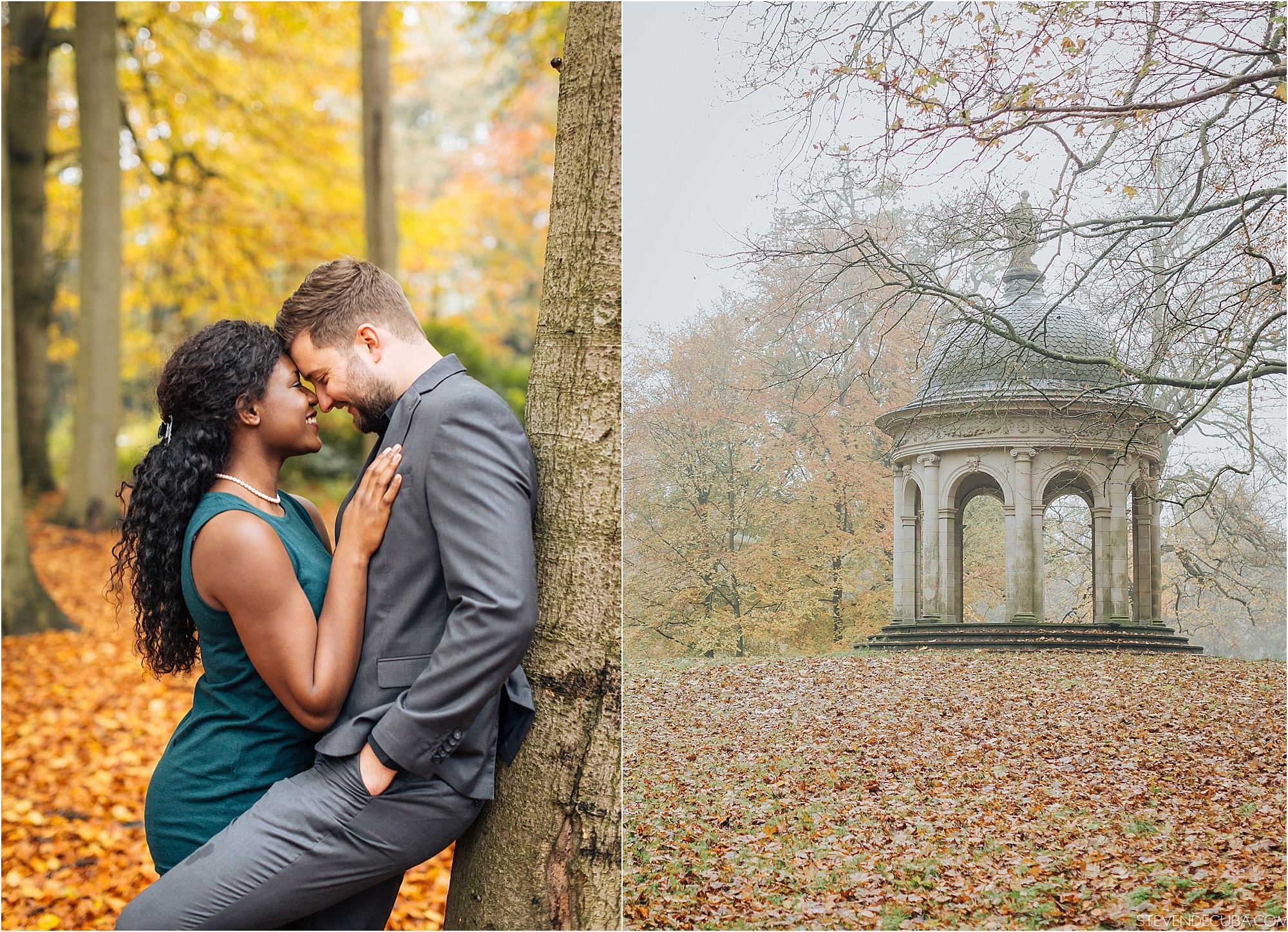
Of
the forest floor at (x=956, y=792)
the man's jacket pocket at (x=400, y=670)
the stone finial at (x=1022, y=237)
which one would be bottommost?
the forest floor at (x=956, y=792)

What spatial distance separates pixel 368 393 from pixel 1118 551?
2.07m

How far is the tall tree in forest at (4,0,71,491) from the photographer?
9.90 meters

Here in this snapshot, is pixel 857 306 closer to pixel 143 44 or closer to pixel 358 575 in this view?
pixel 358 575

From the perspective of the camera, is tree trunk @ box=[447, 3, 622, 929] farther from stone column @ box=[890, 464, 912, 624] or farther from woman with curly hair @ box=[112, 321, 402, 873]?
stone column @ box=[890, 464, 912, 624]

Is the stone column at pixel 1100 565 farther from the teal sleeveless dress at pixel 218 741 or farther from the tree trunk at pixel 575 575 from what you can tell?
the teal sleeveless dress at pixel 218 741

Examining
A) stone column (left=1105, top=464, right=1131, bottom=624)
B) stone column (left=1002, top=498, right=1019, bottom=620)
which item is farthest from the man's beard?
stone column (left=1105, top=464, right=1131, bottom=624)

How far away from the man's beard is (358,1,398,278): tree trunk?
724cm

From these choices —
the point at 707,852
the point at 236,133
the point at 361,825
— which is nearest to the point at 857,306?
the point at 707,852

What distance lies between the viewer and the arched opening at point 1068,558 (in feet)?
7.83

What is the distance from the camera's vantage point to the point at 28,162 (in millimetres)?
10031

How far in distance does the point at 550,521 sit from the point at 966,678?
4.23 ft

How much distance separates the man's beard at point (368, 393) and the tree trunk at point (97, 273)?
879 cm

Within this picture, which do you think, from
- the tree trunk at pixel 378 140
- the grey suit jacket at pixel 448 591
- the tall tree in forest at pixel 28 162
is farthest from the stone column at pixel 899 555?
the tall tree in forest at pixel 28 162

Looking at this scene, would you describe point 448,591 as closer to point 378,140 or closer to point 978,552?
point 978,552
